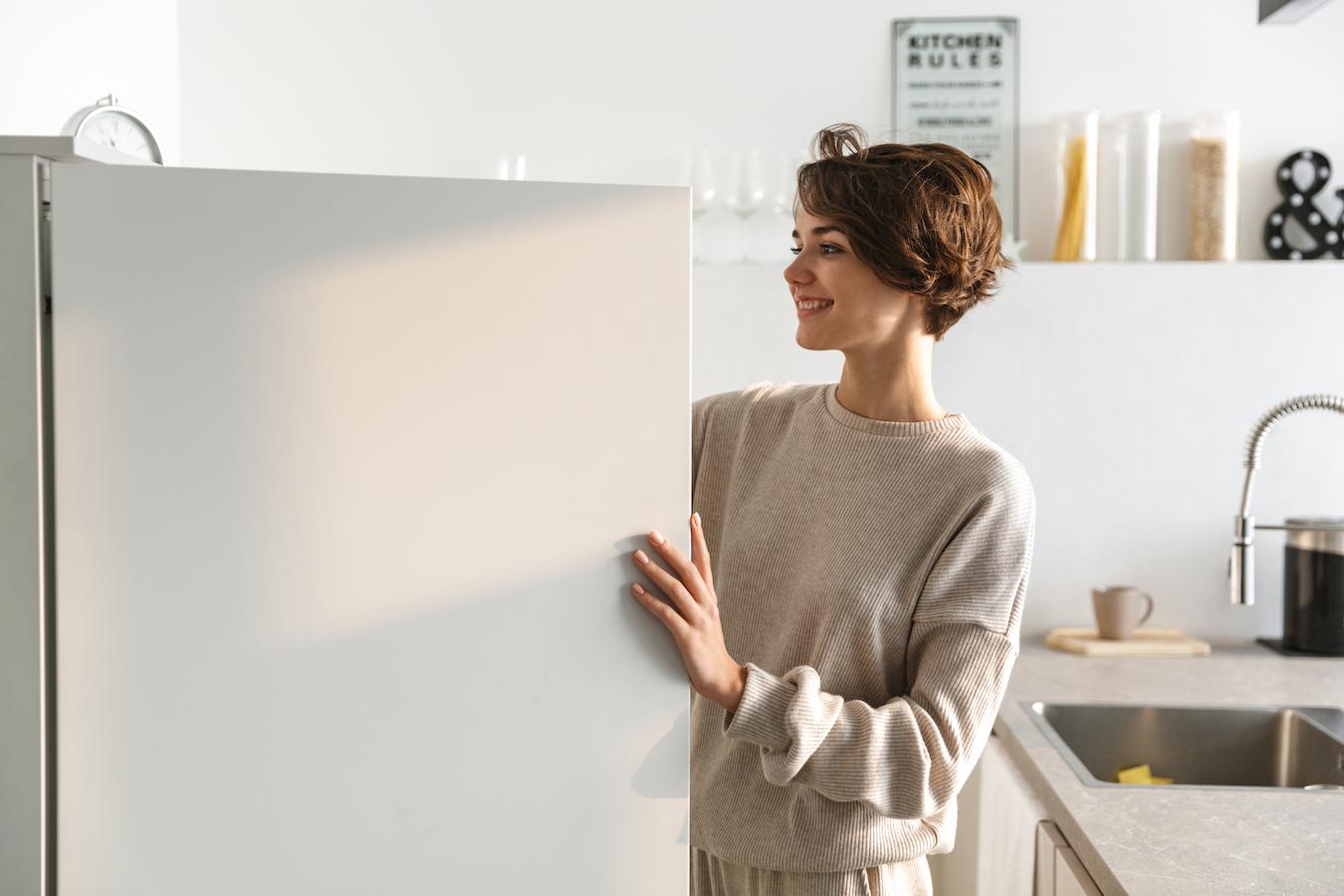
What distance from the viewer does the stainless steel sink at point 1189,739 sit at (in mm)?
1942

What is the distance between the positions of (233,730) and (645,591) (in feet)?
1.03

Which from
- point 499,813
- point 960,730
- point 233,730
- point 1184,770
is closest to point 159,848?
point 233,730

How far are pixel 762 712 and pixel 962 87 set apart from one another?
71.0 inches

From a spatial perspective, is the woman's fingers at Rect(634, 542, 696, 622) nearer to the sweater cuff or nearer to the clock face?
the sweater cuff

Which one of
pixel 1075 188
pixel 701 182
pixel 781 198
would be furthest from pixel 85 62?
pixel 1075 188

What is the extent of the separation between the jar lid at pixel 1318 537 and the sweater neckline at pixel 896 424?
1.39 meters

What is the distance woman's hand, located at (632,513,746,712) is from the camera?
87cm

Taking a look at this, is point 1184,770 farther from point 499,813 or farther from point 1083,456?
point 499,813

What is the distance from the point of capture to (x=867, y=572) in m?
1.17

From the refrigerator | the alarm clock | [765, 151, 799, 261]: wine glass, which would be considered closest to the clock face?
the alarm clock

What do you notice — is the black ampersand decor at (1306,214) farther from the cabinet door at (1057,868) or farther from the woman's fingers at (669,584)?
the woman's fingers at (669,584)

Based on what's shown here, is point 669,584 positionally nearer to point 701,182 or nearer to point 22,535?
point 22,535

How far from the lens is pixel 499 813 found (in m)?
0.87

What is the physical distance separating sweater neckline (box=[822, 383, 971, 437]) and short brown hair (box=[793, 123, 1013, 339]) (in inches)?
4.4
